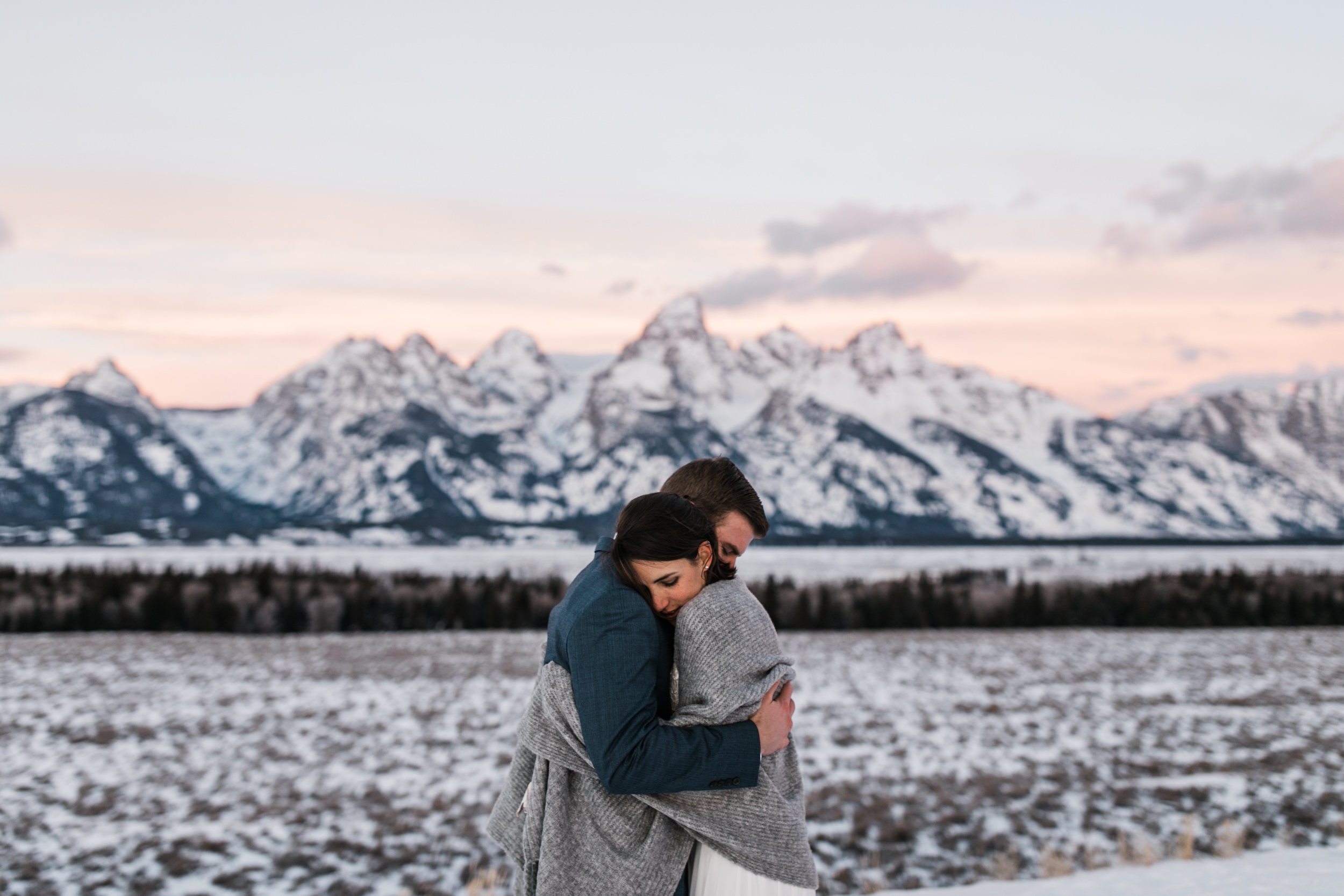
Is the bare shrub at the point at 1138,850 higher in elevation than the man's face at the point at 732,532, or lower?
lower

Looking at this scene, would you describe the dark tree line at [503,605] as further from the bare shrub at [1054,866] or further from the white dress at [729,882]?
the white dress at [729,882]

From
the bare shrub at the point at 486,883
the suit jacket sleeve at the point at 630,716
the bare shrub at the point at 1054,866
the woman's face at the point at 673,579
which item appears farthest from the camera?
the bare shrub at the point at 1054,866

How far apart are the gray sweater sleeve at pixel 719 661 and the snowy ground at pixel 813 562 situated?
42308mm

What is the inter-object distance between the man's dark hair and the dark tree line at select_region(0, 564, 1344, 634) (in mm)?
25311

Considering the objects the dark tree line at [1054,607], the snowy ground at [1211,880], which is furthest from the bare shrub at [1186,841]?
the dark tree line at [1054,607]

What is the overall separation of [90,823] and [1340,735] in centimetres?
1380

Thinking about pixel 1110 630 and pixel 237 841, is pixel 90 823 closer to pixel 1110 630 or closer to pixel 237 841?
pixel 237 841

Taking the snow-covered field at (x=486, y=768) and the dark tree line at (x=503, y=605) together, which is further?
the dark tree line at (x=503, y=605)

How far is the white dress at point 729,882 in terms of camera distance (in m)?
2.70

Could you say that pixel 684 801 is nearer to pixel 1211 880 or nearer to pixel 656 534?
pixel 656 534

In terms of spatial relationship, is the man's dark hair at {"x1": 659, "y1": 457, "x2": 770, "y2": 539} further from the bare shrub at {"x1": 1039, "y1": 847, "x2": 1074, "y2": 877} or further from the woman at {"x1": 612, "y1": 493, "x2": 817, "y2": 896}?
the bare shrub at {"x1": 1039, "y1": 847, "x2": 1074, "y2": 877}

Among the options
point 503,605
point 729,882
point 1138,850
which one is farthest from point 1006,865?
point 503,605

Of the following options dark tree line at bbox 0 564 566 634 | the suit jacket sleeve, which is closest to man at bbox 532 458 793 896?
the suit jacket sleeve

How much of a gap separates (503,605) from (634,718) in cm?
2728
